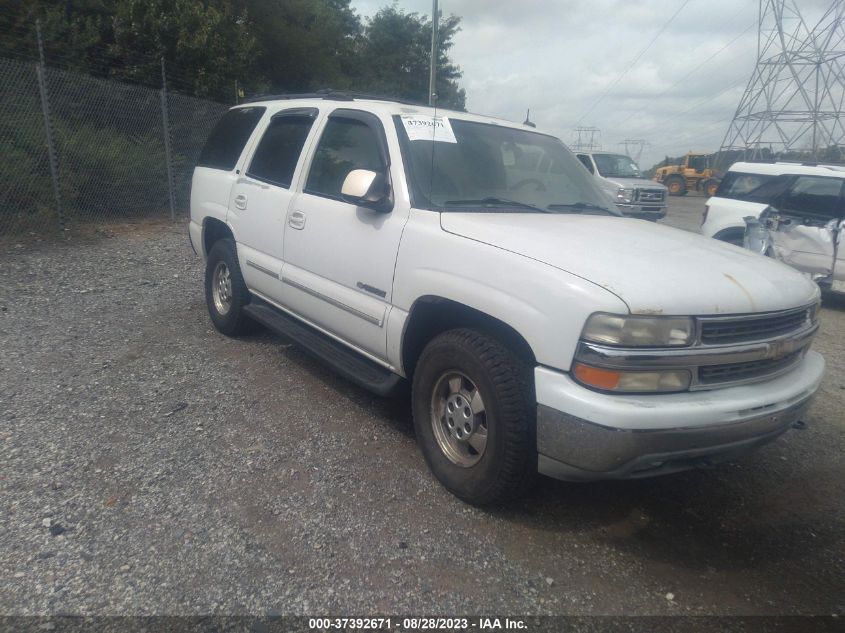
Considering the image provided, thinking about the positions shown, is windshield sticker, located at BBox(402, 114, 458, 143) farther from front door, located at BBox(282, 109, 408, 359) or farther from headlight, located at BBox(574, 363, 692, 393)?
headlight, located at BBox(574, 363, 692, 393)

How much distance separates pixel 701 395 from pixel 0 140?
9.66 metres

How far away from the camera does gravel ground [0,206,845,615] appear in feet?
8.30

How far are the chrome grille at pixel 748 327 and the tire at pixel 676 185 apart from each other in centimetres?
3848

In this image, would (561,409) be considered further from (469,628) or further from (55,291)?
(55,291)

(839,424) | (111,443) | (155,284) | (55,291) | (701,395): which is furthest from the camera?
(155,284)

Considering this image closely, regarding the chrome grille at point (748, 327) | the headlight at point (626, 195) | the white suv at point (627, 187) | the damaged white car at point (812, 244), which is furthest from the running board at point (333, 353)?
the headlight at point (626, 195)

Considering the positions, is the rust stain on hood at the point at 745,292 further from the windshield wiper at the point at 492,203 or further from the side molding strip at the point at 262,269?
the side molding strip at the point at 262,269

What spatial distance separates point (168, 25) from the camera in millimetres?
13305

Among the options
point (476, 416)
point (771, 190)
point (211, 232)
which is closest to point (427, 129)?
point (476, 416)

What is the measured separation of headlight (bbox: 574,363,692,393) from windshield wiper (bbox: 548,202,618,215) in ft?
5.11

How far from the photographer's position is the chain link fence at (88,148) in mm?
8898

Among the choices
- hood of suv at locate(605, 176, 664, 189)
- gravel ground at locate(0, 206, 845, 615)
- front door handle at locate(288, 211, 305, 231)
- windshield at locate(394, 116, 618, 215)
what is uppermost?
windshield at locate(394, 116, 618, 215)

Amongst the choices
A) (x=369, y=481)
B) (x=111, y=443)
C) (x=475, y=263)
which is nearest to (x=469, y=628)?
(x=369, y=481)

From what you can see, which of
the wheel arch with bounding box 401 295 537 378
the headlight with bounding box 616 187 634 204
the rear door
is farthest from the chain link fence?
the headlight with bounding box 616 187 634 204
